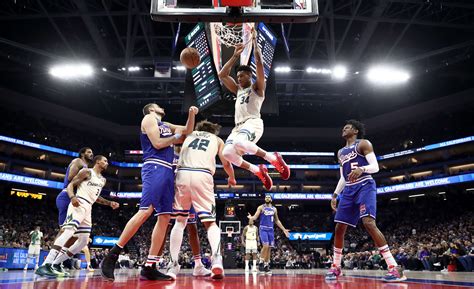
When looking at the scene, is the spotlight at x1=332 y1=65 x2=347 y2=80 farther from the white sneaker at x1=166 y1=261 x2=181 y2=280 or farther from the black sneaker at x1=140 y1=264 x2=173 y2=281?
the black sneaker at x1=140 y1=264 x2=173 y2=281

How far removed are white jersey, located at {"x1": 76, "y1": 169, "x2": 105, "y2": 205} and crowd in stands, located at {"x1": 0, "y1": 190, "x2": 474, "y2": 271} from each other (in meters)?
13.4

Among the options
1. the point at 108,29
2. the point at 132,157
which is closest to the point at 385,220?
the point at 132,157

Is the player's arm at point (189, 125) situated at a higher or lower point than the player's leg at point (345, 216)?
higher

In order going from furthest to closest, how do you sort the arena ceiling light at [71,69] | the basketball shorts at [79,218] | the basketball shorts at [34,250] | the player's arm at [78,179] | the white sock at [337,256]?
the arena ceiling light at [71,69], the basketball shorts at [34,250], the player's arm at [78,179], the basketball shorts at [79,218], the white sock at [337,256]

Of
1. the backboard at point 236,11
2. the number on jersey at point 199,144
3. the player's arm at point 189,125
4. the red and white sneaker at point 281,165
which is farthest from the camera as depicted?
the red and white sneaker at point 281,165

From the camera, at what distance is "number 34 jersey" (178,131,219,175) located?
15.7 feet

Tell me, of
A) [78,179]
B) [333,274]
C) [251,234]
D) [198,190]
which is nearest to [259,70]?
[198,190]

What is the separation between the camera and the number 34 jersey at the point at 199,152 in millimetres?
4793

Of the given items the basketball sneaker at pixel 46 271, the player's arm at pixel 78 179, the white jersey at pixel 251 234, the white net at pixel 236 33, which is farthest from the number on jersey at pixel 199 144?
the white jersey at pixel 251 234

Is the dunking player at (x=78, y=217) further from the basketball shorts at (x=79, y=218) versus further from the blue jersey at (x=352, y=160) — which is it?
the blue jersey at (x=352, y=160)

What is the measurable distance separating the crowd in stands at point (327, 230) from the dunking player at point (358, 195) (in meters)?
11.1

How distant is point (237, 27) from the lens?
24.8 feet

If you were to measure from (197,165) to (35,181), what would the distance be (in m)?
30.2

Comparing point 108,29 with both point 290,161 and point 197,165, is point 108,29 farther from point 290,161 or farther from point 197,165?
point 290,161
